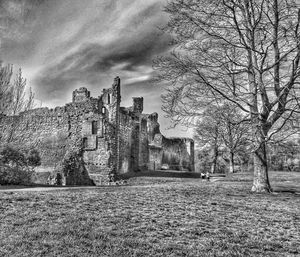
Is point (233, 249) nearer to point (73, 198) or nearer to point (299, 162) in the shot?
point (73, 198)

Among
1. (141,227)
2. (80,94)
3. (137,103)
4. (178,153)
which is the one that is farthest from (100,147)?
(178,153)

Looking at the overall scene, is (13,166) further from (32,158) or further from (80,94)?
(80,94)

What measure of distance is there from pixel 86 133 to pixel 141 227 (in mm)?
17535

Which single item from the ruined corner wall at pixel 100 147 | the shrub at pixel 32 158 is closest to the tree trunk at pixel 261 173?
the ruined corner wall at pixel 100 147

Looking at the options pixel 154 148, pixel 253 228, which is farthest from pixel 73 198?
pixel 154 148

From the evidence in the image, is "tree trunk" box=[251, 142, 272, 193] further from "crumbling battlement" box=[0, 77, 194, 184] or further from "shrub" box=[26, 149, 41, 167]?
"shrub" box=[26, 149, 41, 167]

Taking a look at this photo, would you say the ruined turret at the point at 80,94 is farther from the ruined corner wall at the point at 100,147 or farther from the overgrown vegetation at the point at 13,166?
the overgrown vegetation at the point at 13,166

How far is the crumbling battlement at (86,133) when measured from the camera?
2230 centimetres

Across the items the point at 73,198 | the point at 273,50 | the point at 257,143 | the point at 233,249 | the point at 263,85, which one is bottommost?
the point at 233,249

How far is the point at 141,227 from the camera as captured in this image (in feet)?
19.7

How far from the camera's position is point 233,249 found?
5203mm

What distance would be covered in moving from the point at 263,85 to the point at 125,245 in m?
7.55

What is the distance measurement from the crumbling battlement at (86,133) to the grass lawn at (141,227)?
1300cm

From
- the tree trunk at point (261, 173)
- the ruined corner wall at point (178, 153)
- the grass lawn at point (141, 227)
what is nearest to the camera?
the grass lawn at point (141, 227)
